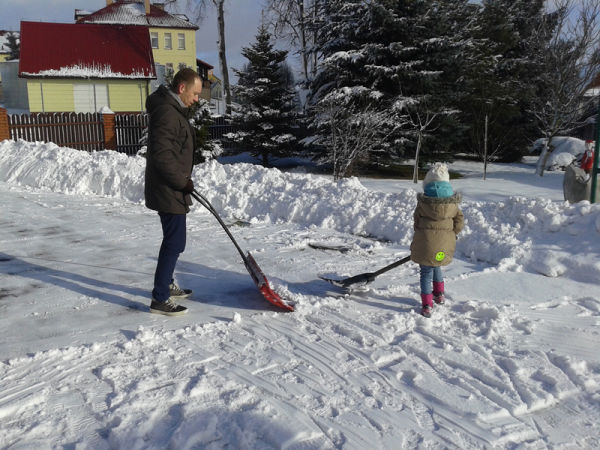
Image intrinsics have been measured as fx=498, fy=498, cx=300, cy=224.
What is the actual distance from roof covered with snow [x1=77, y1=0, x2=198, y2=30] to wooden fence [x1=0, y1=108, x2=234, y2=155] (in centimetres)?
2611

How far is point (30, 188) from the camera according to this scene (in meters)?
9.82

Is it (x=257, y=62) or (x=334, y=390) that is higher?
(x=257, y=62)

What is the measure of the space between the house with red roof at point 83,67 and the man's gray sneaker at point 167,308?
79.8 feet

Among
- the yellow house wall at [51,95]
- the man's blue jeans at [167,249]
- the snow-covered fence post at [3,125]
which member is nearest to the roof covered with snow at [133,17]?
the yellow house wall at [51,95]

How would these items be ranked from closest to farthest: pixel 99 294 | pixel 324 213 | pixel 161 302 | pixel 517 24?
pixel 161 302
pixel 99 294
pixel 324 213
pixel 517 24

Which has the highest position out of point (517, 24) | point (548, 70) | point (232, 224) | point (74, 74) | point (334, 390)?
point (517, 24)

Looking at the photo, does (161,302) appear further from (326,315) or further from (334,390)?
(334,390)

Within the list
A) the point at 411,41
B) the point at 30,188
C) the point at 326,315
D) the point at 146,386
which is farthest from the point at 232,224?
the point at 411,41

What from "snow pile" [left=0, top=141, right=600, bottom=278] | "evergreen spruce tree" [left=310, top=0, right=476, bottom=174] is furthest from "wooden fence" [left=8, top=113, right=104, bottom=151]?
"evergreen spruce tree" [left=310, top=0, right=476, bottom=174]

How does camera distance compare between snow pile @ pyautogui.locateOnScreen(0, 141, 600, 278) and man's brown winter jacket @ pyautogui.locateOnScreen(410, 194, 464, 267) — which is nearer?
man's brown winter jacket @ pyautogui.locateOnScreen(410, 194, 464, 267)

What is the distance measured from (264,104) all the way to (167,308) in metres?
13.3

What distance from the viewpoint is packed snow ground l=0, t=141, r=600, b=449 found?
2.58 metres

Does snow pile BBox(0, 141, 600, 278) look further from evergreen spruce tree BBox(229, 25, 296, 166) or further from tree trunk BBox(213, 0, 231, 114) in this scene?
tree trunk BBox(213, 0, 231, 114)

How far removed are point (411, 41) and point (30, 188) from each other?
1061 centimetres
